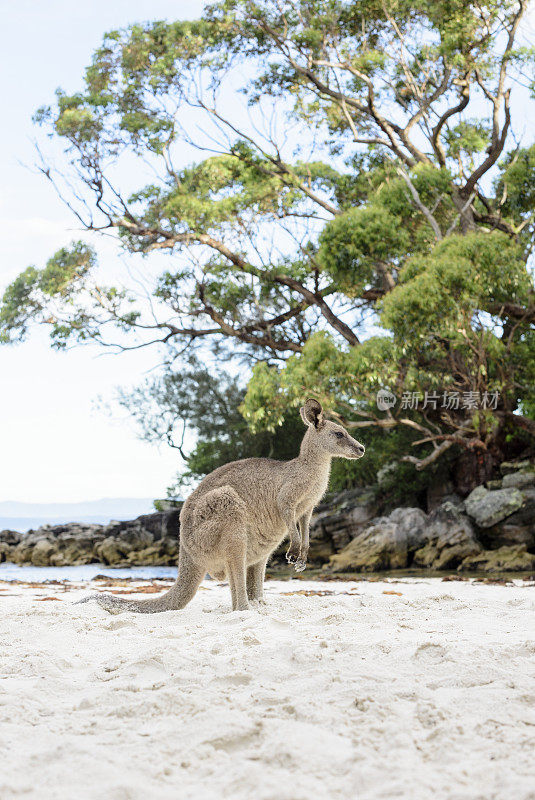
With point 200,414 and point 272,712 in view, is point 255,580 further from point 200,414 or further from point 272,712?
point 200,414

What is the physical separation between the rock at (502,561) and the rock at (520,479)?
159 cm

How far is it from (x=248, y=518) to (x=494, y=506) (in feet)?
32.3

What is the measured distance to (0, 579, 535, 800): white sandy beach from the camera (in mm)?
1913

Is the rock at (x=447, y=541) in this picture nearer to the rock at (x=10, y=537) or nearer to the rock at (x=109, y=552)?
the rock at (x=109, y=552)

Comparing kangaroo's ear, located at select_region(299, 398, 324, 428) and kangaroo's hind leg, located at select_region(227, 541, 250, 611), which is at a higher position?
kangaroo's ear, located at select_region(299, 398, 324, 428)

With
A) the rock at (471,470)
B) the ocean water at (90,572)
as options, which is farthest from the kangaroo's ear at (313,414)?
the rock at (471,470)

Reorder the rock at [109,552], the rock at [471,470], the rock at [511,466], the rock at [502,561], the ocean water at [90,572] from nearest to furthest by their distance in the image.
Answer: the rock at [502,561] → the ocean water at [90,572] → the rock at [511,466] → the rock at [471,470] → the rock at [109,552]

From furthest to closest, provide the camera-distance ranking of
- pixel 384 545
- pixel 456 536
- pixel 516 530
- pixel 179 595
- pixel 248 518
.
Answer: pixel 384 545 → pixel 516 530 → pixel 456 536 → pixel 179 595 → pixel 248 518


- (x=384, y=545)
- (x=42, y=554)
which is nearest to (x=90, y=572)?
(x=42, y=554)

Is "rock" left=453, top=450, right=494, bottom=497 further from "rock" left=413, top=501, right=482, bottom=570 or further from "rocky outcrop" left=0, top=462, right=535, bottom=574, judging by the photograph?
"rock" left=413, top=501, right=482, bottom=570

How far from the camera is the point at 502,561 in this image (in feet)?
41.3

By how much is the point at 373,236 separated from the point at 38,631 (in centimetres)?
1182

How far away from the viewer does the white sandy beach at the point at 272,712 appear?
1.91 meters

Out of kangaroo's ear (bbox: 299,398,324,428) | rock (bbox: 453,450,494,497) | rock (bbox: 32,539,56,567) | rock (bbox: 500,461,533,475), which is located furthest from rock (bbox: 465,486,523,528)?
rock (bbox: 32,539,56,567)
